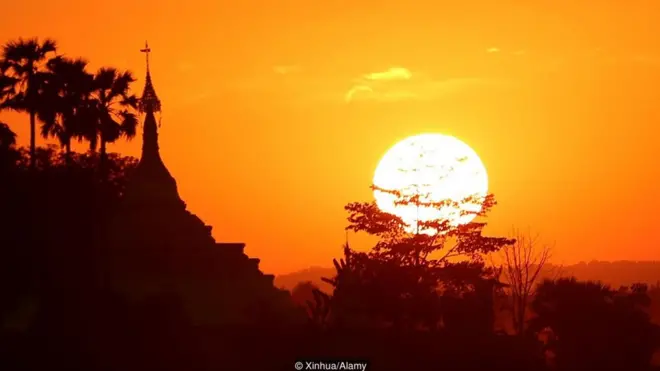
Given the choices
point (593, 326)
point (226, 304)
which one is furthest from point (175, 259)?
point (593, 326)

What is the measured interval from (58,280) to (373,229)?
21.8 metres

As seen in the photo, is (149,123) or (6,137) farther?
(149,123)

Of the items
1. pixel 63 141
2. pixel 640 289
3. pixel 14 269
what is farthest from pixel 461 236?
pixel 14 269

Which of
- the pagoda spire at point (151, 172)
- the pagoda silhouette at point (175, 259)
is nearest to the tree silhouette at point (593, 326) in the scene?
the pagoda silhouette at point (175, 259)

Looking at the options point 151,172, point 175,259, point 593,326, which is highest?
point 151,172

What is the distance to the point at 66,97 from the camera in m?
65.4

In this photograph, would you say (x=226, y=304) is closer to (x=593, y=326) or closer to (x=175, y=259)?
(x=175, y=259)

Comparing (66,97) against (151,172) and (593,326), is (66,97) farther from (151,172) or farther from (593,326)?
(593,326)

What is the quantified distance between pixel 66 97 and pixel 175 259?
1044cm

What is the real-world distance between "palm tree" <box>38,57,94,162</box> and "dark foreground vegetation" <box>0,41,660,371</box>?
76mm

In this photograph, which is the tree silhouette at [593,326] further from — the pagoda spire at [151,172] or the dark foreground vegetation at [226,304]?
the pagoda spire at [151,172]

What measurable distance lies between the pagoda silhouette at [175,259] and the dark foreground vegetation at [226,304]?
15 cm

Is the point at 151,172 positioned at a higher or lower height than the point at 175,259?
higher

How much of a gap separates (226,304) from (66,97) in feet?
42.2
